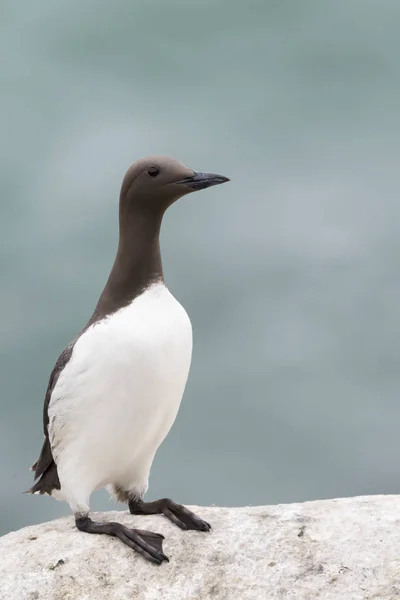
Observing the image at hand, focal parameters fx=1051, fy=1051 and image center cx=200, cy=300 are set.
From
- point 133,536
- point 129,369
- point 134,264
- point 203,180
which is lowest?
point 133,536

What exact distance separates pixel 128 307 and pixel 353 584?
252cm

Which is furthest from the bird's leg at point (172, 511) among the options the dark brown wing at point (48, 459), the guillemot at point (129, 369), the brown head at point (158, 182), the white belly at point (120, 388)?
the brown head at point (158, 182)

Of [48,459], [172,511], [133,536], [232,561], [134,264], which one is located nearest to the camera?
[232,561]

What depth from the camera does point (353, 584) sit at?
7.24m

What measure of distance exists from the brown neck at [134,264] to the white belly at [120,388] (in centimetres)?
8

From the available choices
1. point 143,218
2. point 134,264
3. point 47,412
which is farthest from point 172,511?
point 143,218

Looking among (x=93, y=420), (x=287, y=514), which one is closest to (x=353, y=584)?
(x=287, y=514)

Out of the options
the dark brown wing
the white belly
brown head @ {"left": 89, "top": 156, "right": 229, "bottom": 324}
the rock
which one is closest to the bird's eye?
brown head @ {"left": 89, "top": 156, "right": 229, "bottom": 324}

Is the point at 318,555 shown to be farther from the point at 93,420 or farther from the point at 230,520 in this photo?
the point at 93,420

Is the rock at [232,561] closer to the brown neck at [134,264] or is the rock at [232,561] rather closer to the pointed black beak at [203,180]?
the brown neck at [134,264]

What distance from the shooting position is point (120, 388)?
7.53 meters

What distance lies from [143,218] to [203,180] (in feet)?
1.78

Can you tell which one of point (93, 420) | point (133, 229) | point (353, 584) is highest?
point (133, 229)

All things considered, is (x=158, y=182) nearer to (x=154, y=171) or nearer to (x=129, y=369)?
(x=154, y=171)
